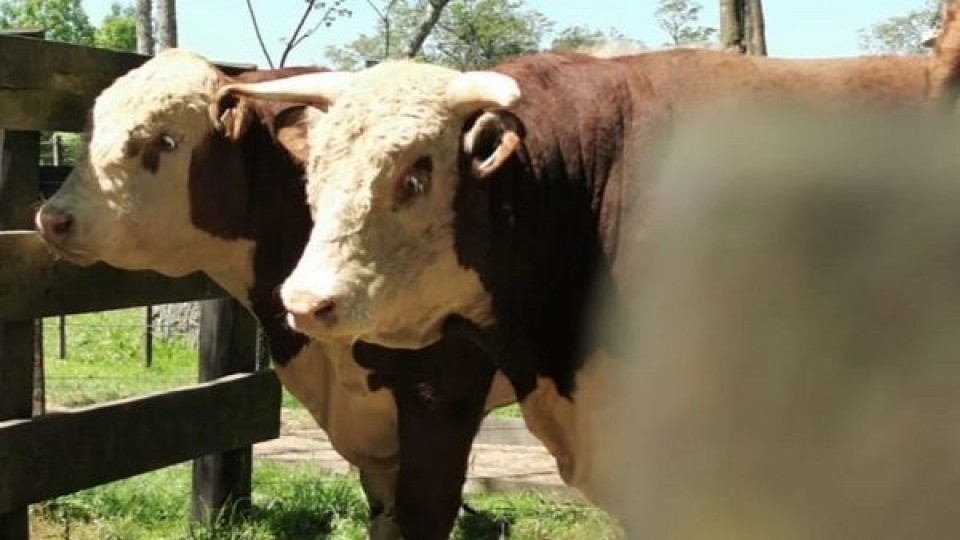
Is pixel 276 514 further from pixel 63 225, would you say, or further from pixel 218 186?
pixel 63 225

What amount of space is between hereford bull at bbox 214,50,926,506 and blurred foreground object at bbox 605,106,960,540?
1.02m

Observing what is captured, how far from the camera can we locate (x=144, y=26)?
1906 centimetres

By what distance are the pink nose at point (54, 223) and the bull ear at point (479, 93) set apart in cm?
168

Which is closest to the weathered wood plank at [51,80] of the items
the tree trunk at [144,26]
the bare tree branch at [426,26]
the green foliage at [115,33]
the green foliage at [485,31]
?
the bare tree branch at [426,26]

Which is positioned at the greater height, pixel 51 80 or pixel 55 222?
pixel 51 80

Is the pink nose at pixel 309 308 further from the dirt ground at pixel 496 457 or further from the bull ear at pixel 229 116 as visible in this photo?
the dirt ground at pixel 496 457

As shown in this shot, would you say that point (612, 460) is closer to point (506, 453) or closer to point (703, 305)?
point (703, 305)

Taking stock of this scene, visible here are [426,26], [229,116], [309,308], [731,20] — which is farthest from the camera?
[426,26]

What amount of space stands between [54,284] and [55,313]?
0.10 m

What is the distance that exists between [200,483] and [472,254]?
122 inches

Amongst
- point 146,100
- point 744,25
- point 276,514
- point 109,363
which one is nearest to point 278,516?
point 276,514

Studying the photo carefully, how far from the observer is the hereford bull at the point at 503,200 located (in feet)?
10.0

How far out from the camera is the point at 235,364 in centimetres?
607

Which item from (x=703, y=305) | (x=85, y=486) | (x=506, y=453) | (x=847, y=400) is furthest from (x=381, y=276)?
(x=506, y=453)
